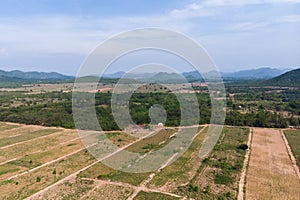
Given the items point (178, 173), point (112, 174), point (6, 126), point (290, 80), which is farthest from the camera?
point (290, 80)

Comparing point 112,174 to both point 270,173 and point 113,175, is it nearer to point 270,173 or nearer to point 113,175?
point 113,175

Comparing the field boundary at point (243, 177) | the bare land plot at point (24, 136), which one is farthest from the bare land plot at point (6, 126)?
the field boundary at point (243, 177)

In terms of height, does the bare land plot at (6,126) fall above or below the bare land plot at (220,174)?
above

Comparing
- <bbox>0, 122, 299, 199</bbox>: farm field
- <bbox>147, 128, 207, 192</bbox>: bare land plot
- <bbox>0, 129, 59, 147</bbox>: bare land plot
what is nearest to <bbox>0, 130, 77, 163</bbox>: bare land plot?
<bbox>0, 122, 299, 199</bbox>: farm field

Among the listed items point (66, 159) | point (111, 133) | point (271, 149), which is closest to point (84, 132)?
point (111, 133)

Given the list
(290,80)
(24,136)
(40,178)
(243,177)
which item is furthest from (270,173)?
(290,80)

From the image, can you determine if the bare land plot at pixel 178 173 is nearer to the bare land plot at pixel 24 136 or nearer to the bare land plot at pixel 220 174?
the bare land plot at pixel 220 174

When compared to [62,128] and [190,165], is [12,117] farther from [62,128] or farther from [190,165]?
[190,165]

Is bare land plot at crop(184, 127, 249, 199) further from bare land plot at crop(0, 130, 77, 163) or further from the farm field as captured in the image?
bare land plot at crop(0, 130, 77, 163)
